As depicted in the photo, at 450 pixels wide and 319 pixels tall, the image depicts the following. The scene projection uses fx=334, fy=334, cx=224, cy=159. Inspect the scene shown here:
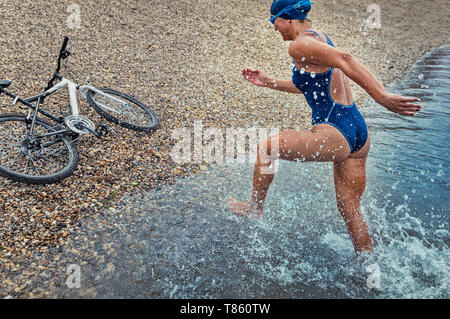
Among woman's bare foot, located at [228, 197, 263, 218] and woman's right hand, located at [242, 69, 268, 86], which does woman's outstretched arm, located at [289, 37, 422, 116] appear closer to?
woman's right hand, located at [242, 69, 268, 86]

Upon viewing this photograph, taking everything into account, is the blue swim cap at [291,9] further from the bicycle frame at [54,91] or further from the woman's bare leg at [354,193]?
the bicycle frame at [54,91]

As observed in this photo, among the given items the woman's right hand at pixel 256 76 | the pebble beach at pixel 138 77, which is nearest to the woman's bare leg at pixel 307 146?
the woman's right hand at pixel 256 76

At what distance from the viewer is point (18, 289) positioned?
2.66m

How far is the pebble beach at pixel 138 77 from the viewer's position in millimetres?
3342

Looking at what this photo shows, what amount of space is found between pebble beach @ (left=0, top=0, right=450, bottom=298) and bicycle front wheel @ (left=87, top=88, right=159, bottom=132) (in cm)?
15

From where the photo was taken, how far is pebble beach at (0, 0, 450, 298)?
11.0 feet

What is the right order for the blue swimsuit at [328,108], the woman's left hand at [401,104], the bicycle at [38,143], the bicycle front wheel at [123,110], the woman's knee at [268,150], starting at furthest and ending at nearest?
the bicycle front wheel at [123,110]
the bicycle at [38,143]
the woman's knee at [268,150]
the blue swimsuit at [328,108]
the woman's left hand at [401,104]

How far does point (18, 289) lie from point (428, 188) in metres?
5.00

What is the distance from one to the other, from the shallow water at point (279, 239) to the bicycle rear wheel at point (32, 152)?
101cm

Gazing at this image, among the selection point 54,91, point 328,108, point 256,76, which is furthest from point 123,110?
point 328,108

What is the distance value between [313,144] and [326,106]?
1.10 ft

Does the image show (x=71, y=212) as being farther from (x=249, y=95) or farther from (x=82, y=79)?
(x=249, y=95)

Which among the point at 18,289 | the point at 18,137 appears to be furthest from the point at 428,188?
the point at 18,137

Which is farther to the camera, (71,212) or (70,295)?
(71,212)
